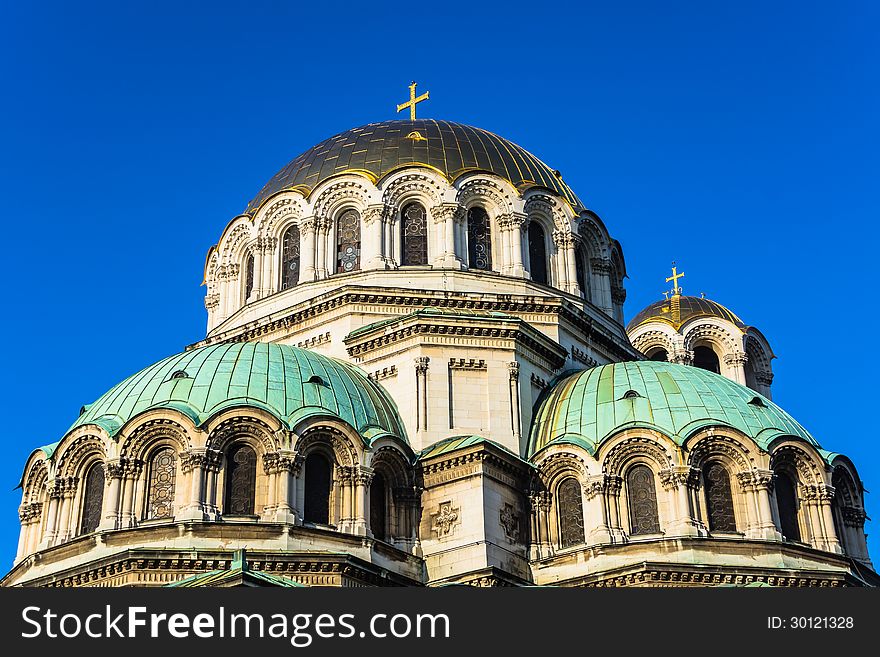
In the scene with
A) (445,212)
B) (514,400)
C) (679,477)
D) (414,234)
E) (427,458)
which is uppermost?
(445,212)

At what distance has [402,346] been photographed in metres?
34.5

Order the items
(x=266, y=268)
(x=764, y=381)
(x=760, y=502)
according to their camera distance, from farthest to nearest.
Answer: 1. (x=764, y=381)
2. (x=266, y=268)
3. (x=760, y=502)

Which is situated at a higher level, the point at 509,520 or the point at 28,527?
the point at 28,527

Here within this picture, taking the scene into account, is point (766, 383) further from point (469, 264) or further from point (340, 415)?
point (340, 415)

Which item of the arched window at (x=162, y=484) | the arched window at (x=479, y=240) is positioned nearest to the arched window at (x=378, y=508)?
the arched window at (x=162, y=484)

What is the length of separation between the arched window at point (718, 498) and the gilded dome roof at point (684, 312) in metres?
14.7

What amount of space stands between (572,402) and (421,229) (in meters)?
7.08

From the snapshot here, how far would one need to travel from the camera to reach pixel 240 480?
3056cm

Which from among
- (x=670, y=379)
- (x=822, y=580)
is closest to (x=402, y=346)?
(x=670, y=379)

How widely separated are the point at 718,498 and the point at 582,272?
10.3m

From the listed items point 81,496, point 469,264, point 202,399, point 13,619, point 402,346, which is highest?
point 469,264

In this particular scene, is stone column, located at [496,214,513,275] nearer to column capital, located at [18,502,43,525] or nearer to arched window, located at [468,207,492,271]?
arched window, located at [468,207,492,271]

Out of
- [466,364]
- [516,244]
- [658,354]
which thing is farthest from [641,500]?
[658,354]

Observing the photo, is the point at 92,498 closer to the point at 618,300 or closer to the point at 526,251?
the point at 526,251
